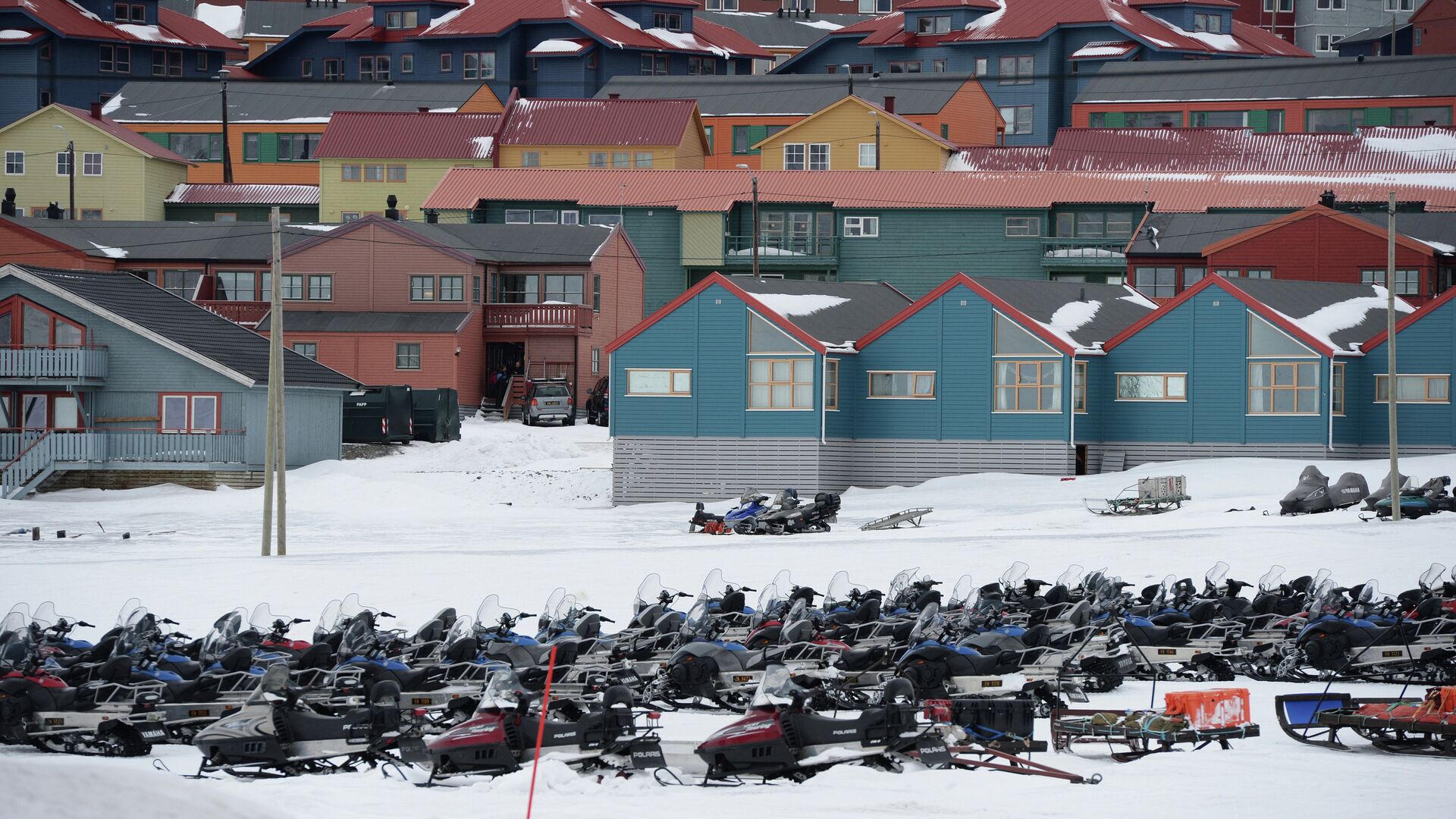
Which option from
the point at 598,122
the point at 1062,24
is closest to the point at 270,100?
the point at 598,122

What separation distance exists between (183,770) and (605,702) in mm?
4529

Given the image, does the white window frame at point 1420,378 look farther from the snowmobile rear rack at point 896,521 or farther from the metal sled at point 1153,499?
the snowmobile rear rack at point 896,521

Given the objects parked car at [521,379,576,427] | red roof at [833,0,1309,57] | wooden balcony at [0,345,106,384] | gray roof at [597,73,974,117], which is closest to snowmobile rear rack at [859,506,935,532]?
wooden balcony at [0,345,106,384]

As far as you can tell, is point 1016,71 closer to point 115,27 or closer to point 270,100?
point 270,100

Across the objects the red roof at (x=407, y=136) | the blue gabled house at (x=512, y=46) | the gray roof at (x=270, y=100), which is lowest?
the red roof at (x=407, y=136)

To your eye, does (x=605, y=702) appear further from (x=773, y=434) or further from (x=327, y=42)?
(x=327, y=42)

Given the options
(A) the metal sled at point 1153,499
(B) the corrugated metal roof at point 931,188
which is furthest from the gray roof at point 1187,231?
(A) the metal sled at point 1153,499

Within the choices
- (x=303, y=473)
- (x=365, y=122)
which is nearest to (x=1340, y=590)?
(x=303, y=473)

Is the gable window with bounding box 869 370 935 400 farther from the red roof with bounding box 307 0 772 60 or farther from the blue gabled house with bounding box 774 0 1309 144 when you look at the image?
the red roof with bounding box 307 0 772 60

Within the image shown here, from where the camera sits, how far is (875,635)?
85.3 feet

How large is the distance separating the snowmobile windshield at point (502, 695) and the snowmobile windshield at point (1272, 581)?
13298 millimetres

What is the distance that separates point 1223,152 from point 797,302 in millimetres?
39871

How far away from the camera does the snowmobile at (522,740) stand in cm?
1939

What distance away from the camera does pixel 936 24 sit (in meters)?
109
